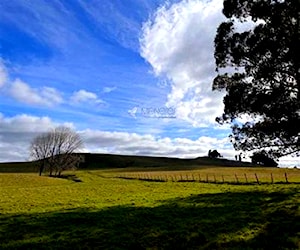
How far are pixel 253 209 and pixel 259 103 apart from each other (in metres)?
7.62

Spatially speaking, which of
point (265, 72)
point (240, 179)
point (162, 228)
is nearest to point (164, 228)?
point (162, 228)

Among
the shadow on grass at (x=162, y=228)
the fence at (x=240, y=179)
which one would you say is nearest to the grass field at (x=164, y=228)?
the shadow on grass at (x=162, y=228)

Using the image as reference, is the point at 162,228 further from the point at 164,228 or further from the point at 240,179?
the point at 240,179

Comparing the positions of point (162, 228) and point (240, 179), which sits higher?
point (240, 179)

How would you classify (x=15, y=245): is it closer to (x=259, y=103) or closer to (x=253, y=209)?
(x=253, y=209)

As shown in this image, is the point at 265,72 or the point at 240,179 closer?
the point at 265,72

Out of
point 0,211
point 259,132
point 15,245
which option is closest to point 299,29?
point 259,132

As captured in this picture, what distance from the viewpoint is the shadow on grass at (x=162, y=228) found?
56.3 feet

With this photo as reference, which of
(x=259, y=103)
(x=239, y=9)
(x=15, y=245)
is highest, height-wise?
(x=239, y=9)

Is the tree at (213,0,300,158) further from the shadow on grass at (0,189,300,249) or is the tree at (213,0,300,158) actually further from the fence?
the fence

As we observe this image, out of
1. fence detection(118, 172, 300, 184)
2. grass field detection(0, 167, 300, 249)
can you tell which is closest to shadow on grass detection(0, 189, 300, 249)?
grass field detection(0, 167, 300, 249)

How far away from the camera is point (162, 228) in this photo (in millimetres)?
20641

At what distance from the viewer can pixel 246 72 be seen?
104 ft

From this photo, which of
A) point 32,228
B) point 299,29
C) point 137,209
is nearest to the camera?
point 32,228
